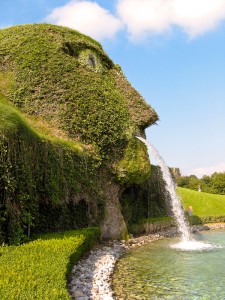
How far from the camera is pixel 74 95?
2214cm

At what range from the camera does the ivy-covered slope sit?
13.9m

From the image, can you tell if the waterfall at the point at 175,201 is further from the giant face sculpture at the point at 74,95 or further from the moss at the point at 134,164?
the giant face sculpture at the point at 74,95

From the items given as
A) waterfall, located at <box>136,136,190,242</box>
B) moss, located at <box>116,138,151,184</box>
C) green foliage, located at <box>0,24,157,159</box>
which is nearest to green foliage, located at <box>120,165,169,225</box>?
waterfall, located at <box>136,136,190,242</box>

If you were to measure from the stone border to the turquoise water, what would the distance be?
335mm

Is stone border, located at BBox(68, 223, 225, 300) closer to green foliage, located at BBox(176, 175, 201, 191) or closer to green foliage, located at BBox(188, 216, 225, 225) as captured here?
green foliage, located at BBox(188, 216, 225, 225)

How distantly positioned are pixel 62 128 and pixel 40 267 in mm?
12575

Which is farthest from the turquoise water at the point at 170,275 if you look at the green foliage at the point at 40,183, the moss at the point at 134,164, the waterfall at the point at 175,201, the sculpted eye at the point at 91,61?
the sculpted eye at the point at 91,61

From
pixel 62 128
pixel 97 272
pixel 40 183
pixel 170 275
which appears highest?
pixel 62 128

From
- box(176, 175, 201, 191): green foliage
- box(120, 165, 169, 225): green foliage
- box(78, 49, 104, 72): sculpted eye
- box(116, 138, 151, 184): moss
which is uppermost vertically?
box(78, 49, 104, 72): sculpted eye

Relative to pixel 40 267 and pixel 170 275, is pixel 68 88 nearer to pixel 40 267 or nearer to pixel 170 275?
pixel 170 275

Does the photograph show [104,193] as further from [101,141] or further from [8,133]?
[8,133]

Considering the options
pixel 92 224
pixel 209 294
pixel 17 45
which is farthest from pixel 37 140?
pixel 17 45

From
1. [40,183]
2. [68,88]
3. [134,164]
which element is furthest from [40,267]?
[68,88]

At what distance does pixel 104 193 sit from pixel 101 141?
3.08 meters
